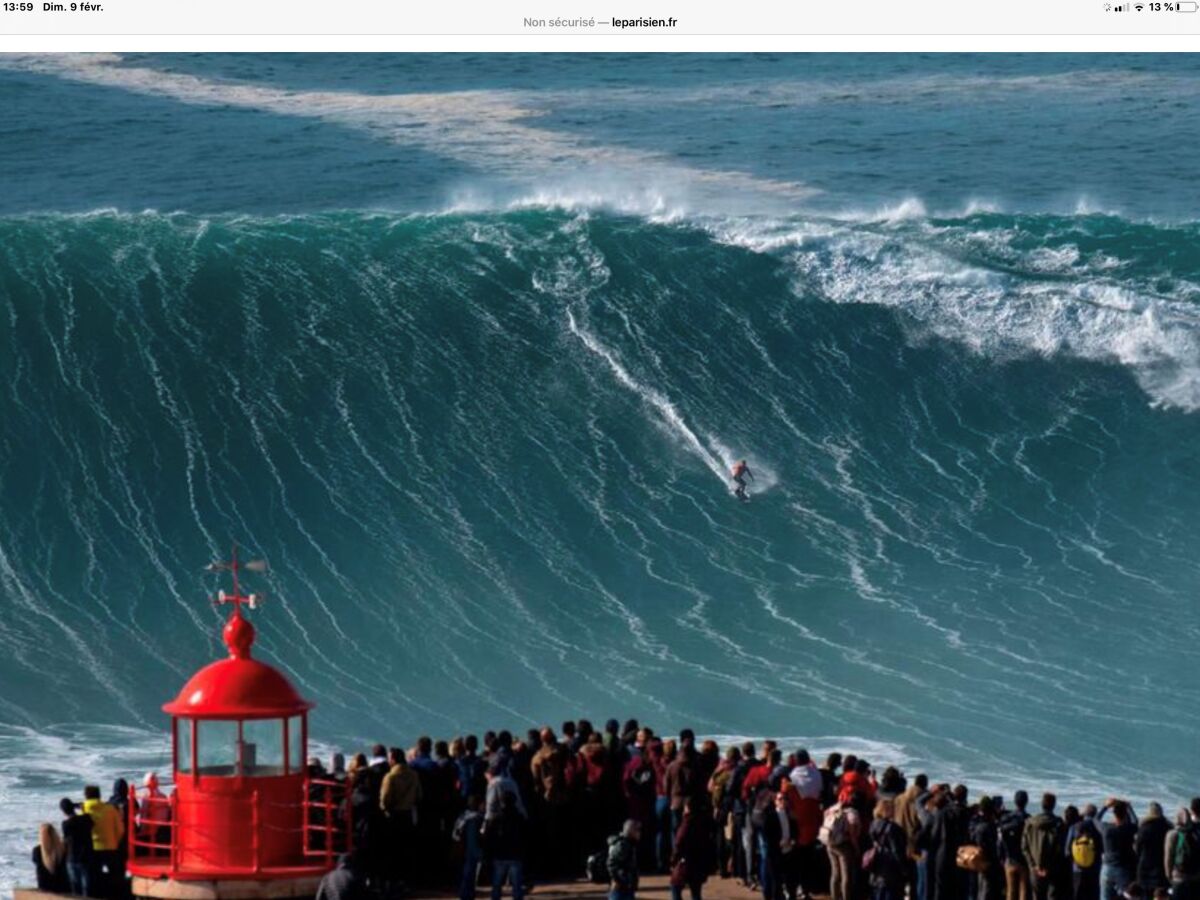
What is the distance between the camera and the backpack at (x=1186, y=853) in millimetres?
22422

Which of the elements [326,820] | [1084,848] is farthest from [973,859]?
[326,820]

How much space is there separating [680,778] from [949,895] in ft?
7.19

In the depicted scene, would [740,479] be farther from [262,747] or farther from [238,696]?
[238,696]

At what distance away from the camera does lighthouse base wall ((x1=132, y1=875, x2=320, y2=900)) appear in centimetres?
2002

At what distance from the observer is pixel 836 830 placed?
22938 mm

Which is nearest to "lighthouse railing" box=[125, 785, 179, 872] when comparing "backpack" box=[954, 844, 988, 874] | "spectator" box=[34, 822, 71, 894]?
"spectator" box=[34, 822, 71, 894]

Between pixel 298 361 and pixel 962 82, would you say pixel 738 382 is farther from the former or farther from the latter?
pixel 962 82

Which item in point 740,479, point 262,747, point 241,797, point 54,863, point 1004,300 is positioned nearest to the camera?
point 241,797

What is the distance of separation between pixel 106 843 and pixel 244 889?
2.37m

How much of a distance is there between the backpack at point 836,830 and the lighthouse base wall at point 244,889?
4377mm

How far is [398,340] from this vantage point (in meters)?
44.5

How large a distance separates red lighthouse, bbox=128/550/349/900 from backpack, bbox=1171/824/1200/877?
6097mm

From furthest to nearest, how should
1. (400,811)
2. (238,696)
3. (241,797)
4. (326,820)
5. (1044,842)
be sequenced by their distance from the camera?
(400,811), (1044,842), (326,820), (241,797), (238,696)

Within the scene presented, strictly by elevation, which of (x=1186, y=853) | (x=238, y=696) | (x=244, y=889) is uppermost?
(x=238, y=696)
